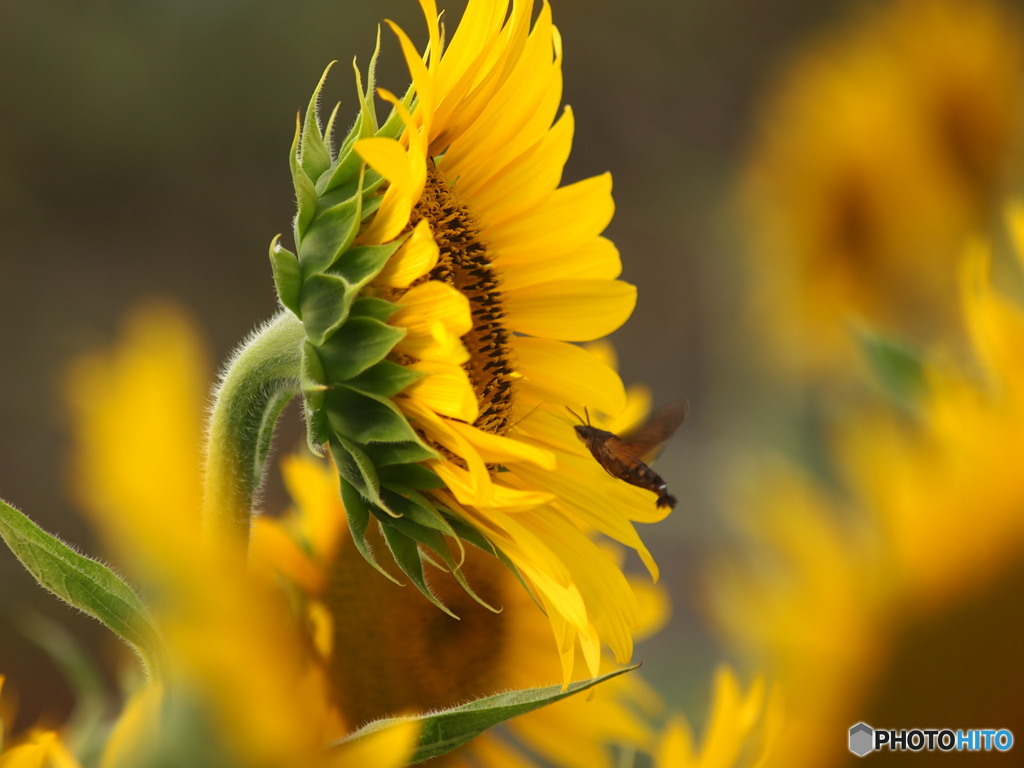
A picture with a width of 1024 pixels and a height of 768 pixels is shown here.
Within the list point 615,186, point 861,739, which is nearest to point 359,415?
point 861,739

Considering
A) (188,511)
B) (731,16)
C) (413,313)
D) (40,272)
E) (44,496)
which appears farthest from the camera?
(731,16)

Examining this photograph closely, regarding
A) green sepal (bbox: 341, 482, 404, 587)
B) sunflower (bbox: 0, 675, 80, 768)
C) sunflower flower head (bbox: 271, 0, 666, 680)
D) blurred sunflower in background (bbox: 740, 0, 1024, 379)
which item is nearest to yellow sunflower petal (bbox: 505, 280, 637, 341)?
sunflower flower head (bbox: 271, 0, 666, 680)

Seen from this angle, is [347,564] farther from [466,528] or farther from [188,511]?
[188,511]

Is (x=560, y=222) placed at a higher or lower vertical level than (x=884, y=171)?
lower


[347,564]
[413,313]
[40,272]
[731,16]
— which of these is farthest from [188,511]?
[731,16]

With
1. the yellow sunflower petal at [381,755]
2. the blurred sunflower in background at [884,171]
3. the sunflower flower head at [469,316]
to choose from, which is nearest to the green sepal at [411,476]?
the sunflower flower head at [469,316]

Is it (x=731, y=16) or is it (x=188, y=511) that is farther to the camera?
(x=731, y=16)

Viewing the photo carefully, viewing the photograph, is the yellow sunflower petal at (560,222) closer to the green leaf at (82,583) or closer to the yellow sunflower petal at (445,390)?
the yellow sunflower petal at (445,390)

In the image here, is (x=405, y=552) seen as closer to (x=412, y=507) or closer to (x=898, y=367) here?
(x=412, y=507)
